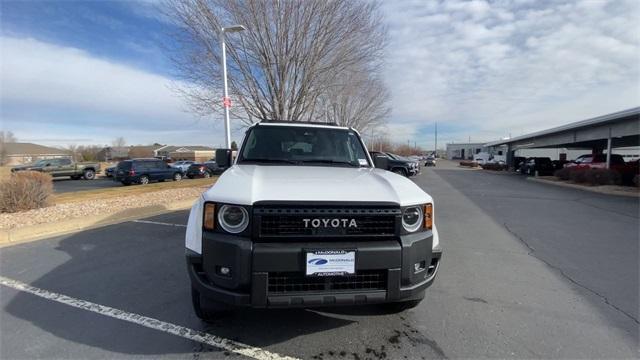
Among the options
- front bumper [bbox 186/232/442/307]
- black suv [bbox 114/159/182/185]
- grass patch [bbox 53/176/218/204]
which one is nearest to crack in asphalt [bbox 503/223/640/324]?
front bumper [bbox 186/232/442/307]

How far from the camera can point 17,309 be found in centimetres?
348

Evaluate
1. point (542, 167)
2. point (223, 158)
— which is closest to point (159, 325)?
point (223, 158)

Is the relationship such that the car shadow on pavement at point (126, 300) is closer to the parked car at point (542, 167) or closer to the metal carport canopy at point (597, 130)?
the metal carport canopy at point (597, 130)

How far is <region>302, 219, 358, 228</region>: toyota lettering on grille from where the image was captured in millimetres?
2616

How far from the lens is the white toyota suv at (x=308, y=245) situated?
250 cm

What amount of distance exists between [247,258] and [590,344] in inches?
114

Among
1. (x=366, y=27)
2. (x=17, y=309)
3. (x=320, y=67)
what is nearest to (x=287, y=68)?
(x=320, y=67)

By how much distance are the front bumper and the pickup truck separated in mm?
29984

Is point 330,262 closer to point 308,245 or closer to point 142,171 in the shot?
point 308,245

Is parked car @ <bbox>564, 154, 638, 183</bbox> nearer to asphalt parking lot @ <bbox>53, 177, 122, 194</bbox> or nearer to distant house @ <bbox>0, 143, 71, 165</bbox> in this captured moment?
asphalt parking lot @ <bbox>53, 177, 122, 194</bbox>

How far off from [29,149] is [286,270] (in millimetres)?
86756

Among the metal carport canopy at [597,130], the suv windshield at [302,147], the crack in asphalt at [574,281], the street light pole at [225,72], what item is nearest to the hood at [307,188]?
the suv windshield at [302,147]

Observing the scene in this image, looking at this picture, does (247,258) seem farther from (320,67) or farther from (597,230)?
(320,67)

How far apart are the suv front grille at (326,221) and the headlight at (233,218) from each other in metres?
0.11
